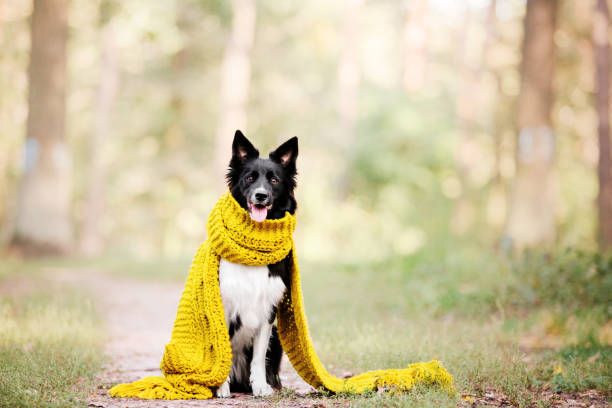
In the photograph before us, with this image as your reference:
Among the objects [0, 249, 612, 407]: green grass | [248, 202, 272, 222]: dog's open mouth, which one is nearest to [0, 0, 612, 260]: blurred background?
[0, 249, 612, 407]: green grass

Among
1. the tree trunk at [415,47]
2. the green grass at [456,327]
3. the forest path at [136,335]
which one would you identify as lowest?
the forest path at [136,335]

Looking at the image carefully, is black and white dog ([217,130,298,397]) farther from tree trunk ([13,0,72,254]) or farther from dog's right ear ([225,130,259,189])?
tree trunk ([13,0,72,254])

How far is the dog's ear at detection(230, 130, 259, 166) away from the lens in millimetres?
5457

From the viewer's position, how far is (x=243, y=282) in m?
5.30

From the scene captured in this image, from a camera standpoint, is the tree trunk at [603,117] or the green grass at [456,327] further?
the tree trunk at [603,117]

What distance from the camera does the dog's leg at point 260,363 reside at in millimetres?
5465

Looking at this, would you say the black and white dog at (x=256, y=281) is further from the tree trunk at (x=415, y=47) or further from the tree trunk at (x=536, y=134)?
the tree trunk at (x=415, y=47)

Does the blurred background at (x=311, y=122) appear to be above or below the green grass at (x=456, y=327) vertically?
above

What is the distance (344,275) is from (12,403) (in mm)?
9913

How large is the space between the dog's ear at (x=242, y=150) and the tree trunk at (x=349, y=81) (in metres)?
17.1

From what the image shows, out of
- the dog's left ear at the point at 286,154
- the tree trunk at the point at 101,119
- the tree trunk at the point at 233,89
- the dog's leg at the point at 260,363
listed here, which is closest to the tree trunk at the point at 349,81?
the tree trunk at the point at 233,89

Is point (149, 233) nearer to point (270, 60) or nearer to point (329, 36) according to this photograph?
point (270, 60)

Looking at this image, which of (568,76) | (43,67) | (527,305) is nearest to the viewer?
(527,305)

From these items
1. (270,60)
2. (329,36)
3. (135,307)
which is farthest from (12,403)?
(329,36)
